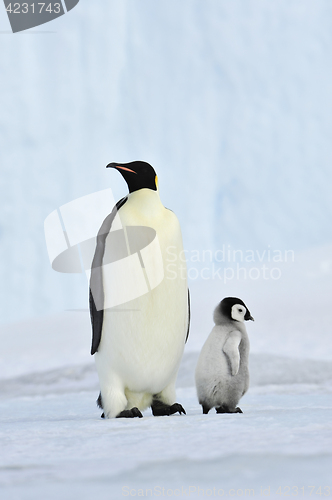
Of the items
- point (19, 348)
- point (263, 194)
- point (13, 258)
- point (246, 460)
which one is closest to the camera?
point (246, 460)

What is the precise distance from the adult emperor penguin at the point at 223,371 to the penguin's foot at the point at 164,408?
0.18 ft

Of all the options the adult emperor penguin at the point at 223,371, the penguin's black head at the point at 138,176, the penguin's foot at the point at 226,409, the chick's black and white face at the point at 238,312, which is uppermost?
the penguin's black head at the point at 138,176

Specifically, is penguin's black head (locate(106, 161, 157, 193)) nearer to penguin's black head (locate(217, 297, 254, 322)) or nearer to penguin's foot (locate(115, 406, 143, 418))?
penguin's black head (locate(217, 297, 254, 322))

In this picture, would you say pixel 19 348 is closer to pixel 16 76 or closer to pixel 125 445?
pixel 125 445

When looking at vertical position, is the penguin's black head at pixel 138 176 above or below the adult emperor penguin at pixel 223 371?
above

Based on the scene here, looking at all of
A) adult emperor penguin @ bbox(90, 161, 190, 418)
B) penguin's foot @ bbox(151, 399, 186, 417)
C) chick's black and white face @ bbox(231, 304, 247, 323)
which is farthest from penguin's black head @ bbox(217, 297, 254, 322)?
penguin's foot @ bbox(151, 399, 186, 417)

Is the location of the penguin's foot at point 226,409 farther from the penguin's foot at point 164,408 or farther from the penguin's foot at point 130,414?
the penguin's foot at point 130,414

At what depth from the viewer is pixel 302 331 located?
201 cm

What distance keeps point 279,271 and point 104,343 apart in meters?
1.72

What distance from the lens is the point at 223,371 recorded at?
46.0 inches

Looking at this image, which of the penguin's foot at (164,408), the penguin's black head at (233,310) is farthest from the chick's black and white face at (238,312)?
the penguin's foot at (164,408)

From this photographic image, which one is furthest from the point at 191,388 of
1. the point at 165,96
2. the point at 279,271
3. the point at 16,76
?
the point at 165,96

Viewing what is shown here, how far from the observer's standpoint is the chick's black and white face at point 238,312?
4.16 feet

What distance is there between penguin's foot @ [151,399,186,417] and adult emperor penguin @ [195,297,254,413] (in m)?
0.06
